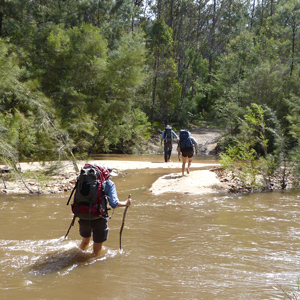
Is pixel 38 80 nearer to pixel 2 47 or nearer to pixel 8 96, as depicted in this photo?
pixel 8 96

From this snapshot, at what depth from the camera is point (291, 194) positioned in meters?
10.7

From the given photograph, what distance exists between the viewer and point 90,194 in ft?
16.4

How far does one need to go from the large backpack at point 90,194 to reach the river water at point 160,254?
2.58ft

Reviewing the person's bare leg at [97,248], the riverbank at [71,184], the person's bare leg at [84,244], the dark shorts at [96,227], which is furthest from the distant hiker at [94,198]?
the riverbank at [71,184]

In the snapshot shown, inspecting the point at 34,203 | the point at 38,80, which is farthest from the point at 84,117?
the point at 34,203

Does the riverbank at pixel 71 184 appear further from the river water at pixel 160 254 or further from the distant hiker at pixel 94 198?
the distant hiker at pixel 94 198

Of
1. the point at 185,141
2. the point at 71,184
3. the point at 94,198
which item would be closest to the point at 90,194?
the point at 94,198

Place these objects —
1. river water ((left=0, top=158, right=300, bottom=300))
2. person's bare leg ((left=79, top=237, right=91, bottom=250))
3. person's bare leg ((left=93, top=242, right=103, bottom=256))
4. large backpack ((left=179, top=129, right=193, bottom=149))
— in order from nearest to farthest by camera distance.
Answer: river water ((left=0, top=158, right=300, bottom=300)) < person's bare leg ((left=93, top=242, right=103, bottom=256)) < person's bare leg ((left=79, top=237, right=91, bottom=250)) < large backpack ((left=179, top=129, right=193, bottom=149))

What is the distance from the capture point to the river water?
14.4 ft

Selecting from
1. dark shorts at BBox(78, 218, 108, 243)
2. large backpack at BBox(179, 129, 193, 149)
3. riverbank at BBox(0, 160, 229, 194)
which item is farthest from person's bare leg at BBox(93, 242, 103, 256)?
large backpack at BBox(179, 129, 193, 149)

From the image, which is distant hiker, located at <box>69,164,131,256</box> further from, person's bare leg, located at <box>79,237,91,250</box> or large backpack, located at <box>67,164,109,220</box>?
person's bare leg, located at <box>79,237,91,250</box>

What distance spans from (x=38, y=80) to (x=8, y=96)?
190 inches

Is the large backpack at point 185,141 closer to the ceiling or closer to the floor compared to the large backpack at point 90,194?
closer to the ceiling

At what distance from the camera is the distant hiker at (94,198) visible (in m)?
5.00
